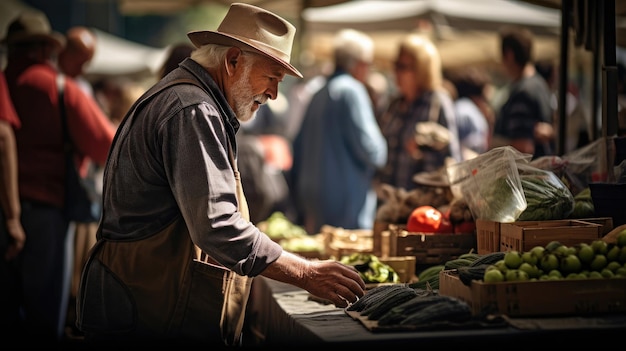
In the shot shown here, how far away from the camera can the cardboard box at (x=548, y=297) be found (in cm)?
331

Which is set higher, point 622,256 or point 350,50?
point 350,50

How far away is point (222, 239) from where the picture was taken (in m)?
3.16

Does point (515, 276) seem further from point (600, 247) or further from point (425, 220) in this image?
point (425, 220)

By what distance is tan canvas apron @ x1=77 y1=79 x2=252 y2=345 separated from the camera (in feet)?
10.8

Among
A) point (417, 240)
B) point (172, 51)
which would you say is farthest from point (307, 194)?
point (417, 240)

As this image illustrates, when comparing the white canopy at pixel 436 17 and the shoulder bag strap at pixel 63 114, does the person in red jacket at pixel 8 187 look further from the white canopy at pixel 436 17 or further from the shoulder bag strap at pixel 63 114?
the white canopy at pixel 436 17

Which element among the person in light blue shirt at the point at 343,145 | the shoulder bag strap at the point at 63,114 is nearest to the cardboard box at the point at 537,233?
the shoulder bag strap at the point at 63,114

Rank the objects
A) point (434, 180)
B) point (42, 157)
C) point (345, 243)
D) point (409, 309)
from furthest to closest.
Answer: point (42, 157)
point (345, 243)
point (434, 180)
point (409, 309)

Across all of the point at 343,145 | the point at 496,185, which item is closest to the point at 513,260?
the point at 496,185

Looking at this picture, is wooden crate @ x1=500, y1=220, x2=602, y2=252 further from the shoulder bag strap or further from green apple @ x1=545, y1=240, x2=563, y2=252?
the shoulder bag strap

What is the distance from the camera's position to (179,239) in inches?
131

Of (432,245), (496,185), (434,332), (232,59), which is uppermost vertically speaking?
(232,59)

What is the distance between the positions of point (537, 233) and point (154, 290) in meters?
1.58

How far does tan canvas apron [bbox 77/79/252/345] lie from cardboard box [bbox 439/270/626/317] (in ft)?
3.14
